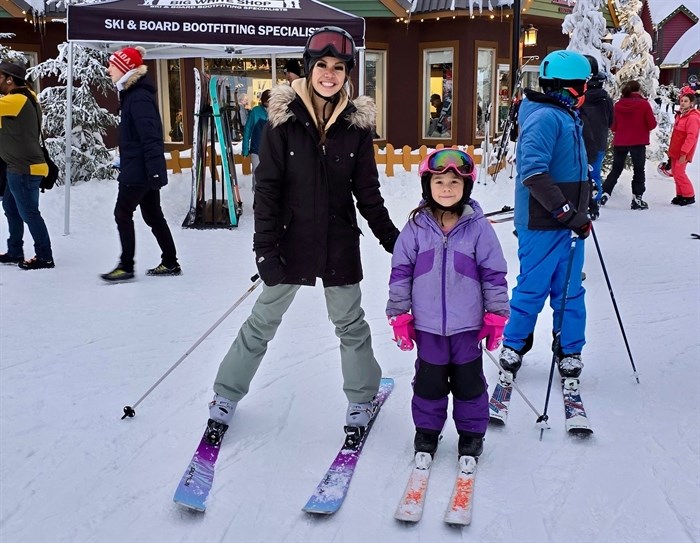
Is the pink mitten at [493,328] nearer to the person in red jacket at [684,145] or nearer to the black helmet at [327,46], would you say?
the black helmet at [327,46]

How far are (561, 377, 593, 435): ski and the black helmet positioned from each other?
2.10 meters

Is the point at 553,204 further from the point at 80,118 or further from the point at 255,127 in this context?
the point at 80,118

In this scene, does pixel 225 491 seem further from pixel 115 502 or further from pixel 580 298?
pixel 580 298

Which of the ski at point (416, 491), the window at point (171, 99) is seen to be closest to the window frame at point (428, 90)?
the window at point (171, 99)

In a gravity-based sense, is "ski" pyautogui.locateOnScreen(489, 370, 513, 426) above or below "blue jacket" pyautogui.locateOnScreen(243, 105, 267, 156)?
below

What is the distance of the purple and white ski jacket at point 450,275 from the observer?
3.02 metres

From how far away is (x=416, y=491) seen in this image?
9.75 feet

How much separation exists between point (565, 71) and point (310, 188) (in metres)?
1.58

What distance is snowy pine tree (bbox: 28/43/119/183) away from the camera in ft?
33.8

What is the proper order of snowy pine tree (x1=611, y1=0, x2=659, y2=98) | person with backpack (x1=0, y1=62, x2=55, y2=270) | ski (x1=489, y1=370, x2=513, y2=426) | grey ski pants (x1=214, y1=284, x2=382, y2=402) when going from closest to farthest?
grey ski pants (x1=214, y1=284, x2=382, y2=402), ski (x1=489, y1=370, x2=513, y2=426), person with backpack (x1=0, y1=62, x2=55, y2=270), snowy pine tree (x1=611, y1=0, x2=659, y2=98)

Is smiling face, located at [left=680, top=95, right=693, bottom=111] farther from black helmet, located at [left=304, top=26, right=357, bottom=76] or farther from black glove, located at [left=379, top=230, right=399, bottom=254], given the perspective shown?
black helmet, located at [left=304, top=26, right=357, bottom=76]

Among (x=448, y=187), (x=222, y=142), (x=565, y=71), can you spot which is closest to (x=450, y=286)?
(x=448, y=187)

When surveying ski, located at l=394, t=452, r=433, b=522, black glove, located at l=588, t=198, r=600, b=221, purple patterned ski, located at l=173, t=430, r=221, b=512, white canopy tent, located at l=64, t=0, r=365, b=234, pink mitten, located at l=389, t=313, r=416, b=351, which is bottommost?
ski, located at l=394, t=452, r=433, b=522

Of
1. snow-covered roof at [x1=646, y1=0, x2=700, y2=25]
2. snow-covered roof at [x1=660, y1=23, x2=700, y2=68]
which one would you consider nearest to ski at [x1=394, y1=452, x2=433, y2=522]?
snow-covered roof at [x1=660, y1=23, x2=700, y2=68]
